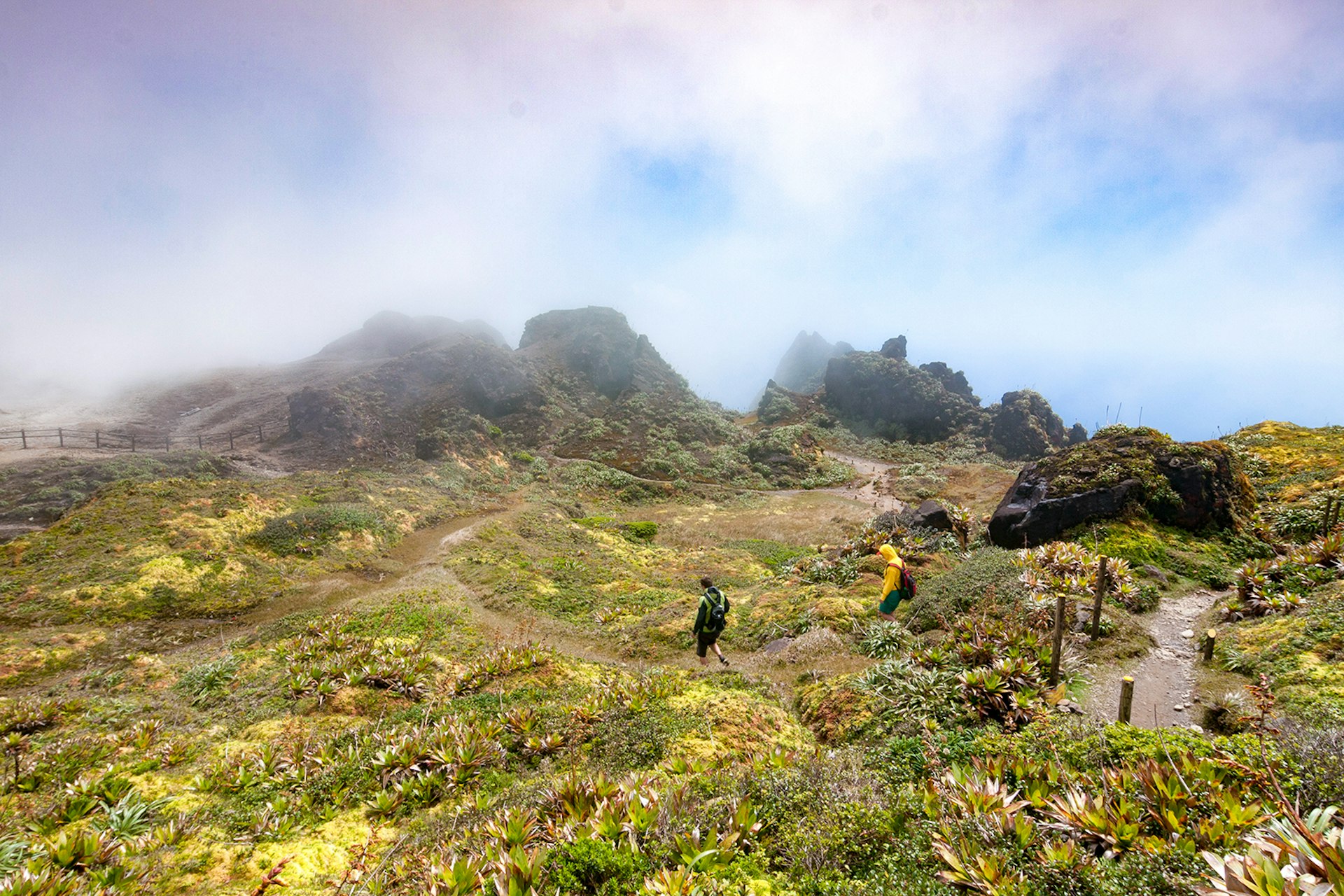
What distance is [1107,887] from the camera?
326 cm

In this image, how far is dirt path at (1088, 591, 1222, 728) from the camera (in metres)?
7.16

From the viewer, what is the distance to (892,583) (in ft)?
33.0

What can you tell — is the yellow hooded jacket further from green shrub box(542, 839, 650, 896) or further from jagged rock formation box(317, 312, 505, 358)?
jagged rock formation box(317, 312, 505, 358)

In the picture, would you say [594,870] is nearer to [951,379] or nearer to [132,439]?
[132,439]

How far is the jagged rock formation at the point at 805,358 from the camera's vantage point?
145500 mm

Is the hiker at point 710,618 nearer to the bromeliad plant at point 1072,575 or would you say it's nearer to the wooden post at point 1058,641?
the wooden post at point 1058,641

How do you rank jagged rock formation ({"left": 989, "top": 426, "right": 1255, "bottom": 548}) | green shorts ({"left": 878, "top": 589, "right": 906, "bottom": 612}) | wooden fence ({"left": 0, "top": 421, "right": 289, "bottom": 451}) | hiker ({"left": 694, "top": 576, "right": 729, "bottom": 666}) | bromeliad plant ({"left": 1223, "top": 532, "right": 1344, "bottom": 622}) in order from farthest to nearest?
wooden fence ({"left": 0, "top": 421, "right": 289, "bottom": 451}) → jagged rock formation ({"left": 989, "top": 426, "right": 1255, "bottom": 548}) → hiker ({"left": 694, "top": 576, "right": 729, "bottom": 666}) → green shorts ({"left": 878, "top": 589, "right": 906, "bottom": 612}) → bromeliad plant ({"left": 1223, "top": 532, "right": 1344, "bottom": 622})

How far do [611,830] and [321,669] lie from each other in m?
9.06

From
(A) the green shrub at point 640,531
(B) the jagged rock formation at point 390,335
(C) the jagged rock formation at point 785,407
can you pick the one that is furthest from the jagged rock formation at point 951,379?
(B) the jagged rock formation at point 390,335

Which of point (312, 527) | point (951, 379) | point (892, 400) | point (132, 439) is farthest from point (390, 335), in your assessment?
point (951, 379)

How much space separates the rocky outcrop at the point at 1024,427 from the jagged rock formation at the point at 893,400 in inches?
119

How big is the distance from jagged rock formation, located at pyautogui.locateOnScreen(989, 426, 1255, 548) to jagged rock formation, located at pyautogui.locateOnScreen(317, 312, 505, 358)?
257 feet

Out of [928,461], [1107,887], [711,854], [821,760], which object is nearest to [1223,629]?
[821,760]

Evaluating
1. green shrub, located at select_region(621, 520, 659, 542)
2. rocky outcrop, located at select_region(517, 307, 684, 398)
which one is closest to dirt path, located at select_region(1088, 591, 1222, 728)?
green shrub, located at select_region(621, 520, 659, 542)
